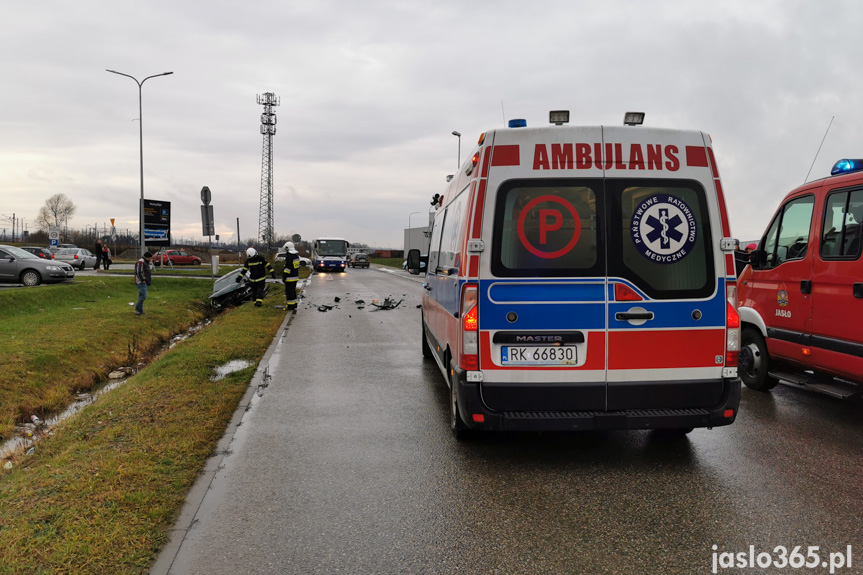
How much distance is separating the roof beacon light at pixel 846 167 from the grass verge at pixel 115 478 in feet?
20.8

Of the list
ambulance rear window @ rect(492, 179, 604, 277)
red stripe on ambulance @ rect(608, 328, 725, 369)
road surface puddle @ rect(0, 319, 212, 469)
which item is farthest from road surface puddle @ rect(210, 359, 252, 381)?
red stripe on ambulance @ rect(608, 328, 725, 369)

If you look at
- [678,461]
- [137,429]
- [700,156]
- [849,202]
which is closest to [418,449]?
[678,461]

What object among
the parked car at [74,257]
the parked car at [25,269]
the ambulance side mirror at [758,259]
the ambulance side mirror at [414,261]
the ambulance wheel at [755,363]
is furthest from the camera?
the parked car at [74,257]

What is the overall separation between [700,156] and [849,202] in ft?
7.30

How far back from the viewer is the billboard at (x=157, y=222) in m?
28.4

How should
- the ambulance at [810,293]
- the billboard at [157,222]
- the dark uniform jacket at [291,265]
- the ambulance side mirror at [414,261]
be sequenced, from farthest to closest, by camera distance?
the billboard at [157,222] < the dark uniform jacket at [291,265] < the ambulance side mirror at [414,261] < the ambulance at [810,293]

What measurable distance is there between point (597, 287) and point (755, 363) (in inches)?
152

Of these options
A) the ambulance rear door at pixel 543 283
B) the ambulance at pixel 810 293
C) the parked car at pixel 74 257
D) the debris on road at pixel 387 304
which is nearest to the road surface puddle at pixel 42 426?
the ambulance rear door at pixel 543 283

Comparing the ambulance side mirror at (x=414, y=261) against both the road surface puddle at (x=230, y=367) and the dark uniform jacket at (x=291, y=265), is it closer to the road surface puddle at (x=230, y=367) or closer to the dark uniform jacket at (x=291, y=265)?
the road surface puddle at (x=230, y=367)

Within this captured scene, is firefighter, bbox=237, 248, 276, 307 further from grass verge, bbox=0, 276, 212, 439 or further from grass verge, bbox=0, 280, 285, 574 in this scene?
grass verge, bbox=0, 280, 285, 574

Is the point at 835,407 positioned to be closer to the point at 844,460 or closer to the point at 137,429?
the point at 844,460

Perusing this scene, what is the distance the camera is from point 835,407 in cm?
659

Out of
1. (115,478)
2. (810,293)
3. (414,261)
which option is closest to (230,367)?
(414,261)

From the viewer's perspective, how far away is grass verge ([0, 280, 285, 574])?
332cm
